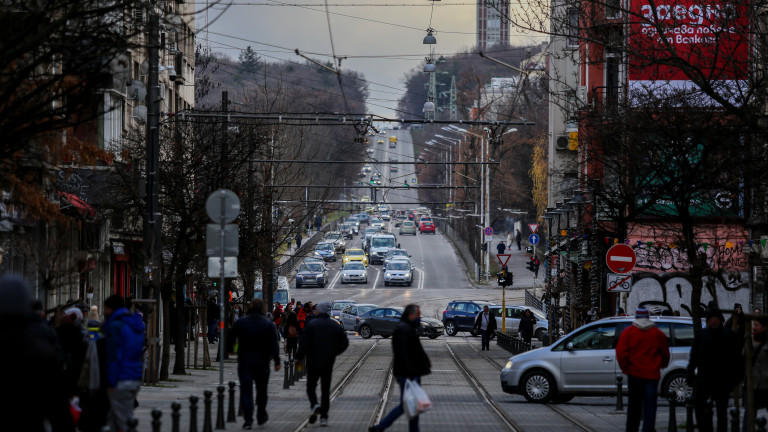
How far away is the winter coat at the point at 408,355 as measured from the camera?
14383mm

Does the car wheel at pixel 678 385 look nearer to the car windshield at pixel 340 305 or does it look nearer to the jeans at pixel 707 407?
the jeans at pixel 707 407

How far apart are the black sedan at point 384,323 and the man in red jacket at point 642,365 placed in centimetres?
Result: 3720

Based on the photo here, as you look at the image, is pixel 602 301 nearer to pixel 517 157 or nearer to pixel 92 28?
pixel 92 28

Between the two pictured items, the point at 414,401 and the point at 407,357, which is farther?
the point at 407,357

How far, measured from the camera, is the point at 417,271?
89625mm

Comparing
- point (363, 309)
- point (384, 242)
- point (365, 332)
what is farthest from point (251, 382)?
point (384, 242)

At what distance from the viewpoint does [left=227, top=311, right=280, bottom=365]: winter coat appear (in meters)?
16.4

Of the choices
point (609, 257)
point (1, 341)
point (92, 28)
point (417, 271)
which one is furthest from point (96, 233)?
point (417, 271)

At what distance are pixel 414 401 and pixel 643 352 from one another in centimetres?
309

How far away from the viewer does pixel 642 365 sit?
15031 millimetres

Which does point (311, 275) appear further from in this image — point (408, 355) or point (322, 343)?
point (408, 355)

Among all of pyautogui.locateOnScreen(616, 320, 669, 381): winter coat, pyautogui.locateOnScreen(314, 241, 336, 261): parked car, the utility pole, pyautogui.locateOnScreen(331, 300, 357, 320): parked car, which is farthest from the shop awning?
pyautogui.locateOnScreen(314, 241, 336, 261): parked car

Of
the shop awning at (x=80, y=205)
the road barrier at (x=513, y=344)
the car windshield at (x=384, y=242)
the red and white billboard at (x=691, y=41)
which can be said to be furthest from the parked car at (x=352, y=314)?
the car windshield at (x=384, y=242)

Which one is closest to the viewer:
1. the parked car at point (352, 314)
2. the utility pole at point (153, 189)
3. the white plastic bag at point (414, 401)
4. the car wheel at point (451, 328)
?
the white plastic bag at point (414, 401)
